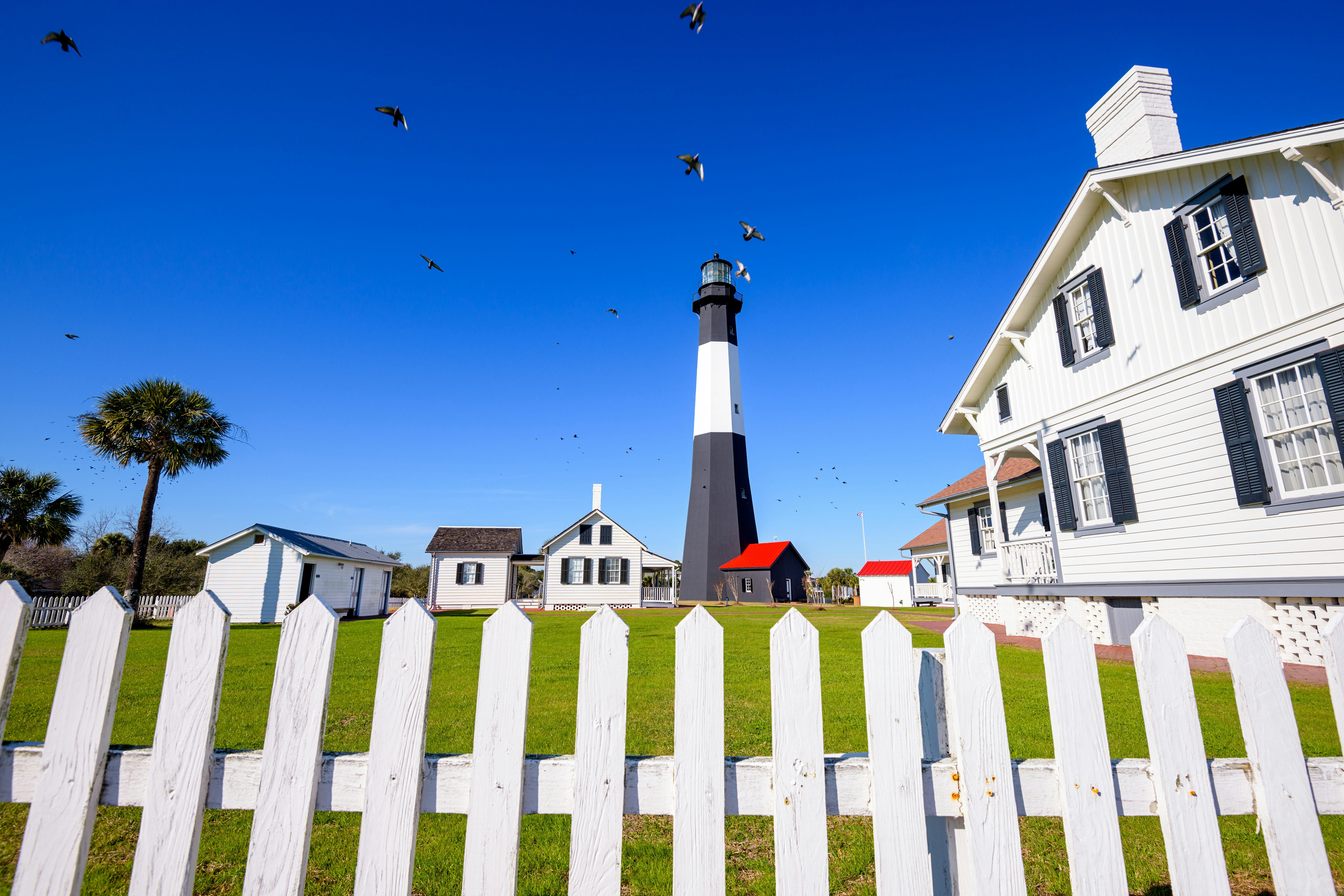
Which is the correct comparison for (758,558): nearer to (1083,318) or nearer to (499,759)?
(1083,318)

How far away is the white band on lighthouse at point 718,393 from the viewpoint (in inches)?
1350

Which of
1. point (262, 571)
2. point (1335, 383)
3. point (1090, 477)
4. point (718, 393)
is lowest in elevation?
point (262, 571)

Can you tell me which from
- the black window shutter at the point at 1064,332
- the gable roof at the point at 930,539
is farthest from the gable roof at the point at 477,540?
the black window shutter at the point at 1064,332

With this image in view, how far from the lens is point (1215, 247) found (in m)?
9.02

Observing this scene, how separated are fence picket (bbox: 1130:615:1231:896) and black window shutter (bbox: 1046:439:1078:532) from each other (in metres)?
11.9

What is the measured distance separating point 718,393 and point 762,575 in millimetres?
10846

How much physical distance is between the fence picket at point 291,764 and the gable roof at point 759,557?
3208cm

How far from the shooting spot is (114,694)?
5.41 ft

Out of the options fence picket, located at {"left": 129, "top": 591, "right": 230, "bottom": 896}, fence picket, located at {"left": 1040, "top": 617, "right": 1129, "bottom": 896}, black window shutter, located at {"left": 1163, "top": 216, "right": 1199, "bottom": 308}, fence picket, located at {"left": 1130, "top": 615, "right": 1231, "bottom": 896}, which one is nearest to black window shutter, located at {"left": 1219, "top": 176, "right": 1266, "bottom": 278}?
black window shutter, located at {"left": 1163, "top": 216, "right": 1199, "bottom": 308}

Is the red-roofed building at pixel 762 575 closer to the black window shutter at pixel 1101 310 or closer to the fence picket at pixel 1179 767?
the black window shutter at pixel 1101 310

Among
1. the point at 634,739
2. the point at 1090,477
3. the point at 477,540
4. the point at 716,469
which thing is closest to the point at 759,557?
the point at 716,469

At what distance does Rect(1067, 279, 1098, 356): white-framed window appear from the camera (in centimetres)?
1145

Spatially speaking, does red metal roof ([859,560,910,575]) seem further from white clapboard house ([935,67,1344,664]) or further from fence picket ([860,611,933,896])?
fence picket ([860,611,933,896])

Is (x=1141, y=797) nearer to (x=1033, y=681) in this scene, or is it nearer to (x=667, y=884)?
(x=667, y=884)
